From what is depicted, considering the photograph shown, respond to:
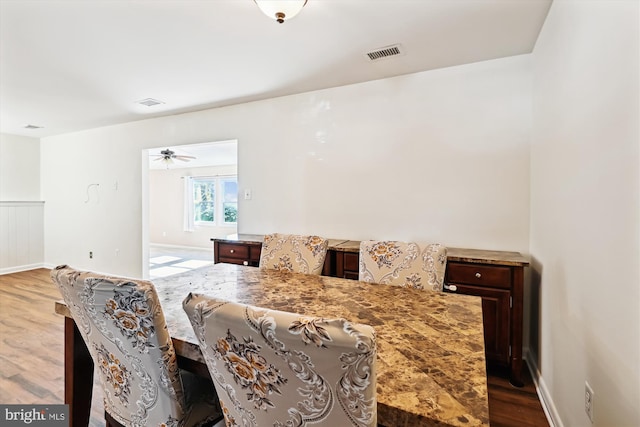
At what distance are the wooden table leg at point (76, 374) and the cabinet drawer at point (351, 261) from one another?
1742mm

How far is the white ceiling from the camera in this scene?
192cm

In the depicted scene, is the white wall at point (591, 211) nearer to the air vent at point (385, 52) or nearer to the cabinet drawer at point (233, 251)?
the air vent at point (385, 52)

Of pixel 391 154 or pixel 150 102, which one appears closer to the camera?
pixel 391 154

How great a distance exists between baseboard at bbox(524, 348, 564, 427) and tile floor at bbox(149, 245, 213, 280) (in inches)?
182

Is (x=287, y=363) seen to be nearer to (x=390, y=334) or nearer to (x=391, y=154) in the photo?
(x=390, y=334)

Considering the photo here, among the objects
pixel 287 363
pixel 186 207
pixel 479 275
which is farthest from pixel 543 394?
pixel 186 207

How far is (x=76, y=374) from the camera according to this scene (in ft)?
4.52

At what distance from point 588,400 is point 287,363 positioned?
4.65 ft

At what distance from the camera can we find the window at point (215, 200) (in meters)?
7.83

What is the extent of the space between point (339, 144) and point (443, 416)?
279 cm

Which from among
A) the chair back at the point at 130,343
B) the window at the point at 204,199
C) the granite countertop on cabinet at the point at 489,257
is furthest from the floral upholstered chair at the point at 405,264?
the window at the point at 204,199

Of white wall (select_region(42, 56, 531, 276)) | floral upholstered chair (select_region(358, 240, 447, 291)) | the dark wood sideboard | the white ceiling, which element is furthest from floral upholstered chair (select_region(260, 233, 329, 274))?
the white ceiling

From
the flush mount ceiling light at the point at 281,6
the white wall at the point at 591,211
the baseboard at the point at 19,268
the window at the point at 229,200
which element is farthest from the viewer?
the window at the point at 229,200

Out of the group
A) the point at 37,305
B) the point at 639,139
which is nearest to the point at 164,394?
the point at 639,139
